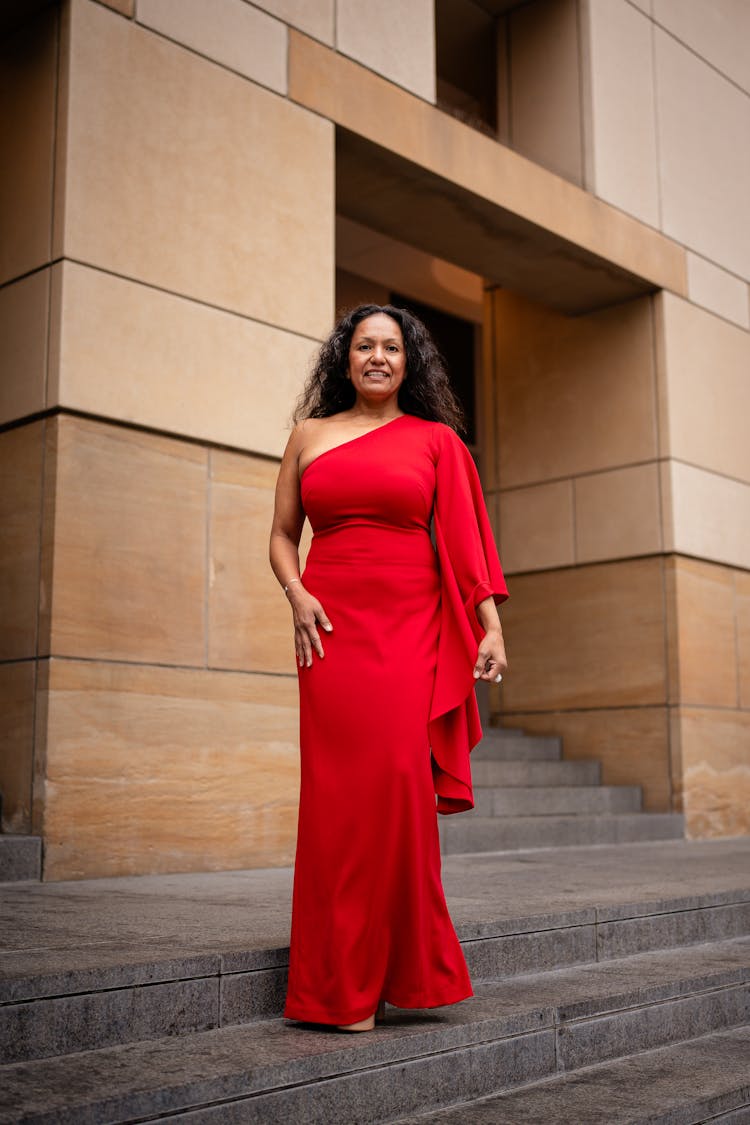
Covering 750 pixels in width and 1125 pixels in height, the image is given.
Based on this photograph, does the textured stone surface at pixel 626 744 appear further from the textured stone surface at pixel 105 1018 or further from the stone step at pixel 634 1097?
the textured stone surface at pixel 105 1018

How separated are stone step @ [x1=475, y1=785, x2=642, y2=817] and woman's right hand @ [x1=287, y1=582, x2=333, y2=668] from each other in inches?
200

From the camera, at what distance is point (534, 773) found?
30.5 feet

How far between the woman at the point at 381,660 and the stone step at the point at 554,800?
5.01 meters

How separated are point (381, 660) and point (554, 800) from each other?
5.86 meters

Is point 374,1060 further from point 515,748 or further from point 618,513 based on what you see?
point 618,513

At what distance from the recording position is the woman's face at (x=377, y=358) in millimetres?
3555

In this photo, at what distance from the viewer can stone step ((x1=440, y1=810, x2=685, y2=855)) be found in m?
7.56

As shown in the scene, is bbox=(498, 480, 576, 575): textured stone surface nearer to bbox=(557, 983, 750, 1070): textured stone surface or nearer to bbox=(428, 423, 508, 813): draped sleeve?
bbox=(557, 983, 750, 1070): textured stone surface

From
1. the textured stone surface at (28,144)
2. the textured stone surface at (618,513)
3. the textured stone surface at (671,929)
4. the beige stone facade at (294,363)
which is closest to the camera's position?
the textured stone surface at (671,929)

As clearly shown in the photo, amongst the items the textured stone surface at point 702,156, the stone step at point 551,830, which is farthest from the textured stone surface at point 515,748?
the textured stone surface at point 702,156

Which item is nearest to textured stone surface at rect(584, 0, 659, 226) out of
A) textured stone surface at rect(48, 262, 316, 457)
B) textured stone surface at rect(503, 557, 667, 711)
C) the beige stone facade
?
the beige stone facade

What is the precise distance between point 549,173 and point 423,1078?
7.35 metres

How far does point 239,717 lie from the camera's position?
648cm

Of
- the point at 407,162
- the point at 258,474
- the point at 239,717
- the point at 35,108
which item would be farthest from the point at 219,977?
the point at 407,162
